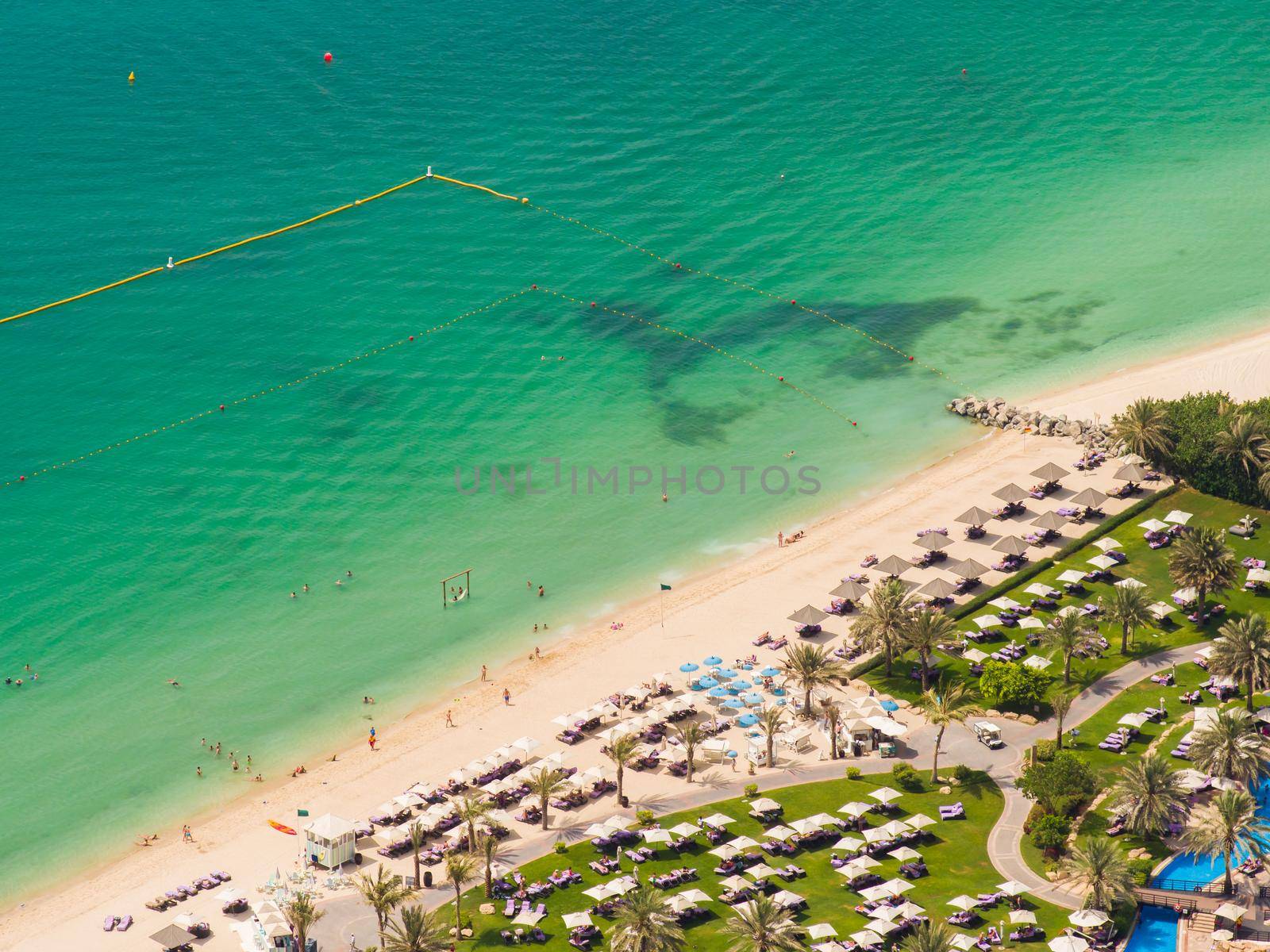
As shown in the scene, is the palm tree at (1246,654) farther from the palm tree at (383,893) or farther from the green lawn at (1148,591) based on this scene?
the palm tree at (383,893)

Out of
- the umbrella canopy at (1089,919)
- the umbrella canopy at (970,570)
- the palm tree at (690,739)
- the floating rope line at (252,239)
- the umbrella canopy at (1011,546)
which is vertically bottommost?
the umbrella canopy at (1089,919)

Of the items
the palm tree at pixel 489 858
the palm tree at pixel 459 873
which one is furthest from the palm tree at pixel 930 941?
the palm tree at pixel 459 873

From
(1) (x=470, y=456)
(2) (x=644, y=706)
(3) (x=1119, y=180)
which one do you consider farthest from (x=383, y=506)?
(3) (x=1119, y=180)

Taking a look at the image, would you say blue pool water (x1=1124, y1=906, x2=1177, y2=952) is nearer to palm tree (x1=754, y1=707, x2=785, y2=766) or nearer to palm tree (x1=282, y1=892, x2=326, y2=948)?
palm tree (x1=754, y1=707, x2=785, y2=766)

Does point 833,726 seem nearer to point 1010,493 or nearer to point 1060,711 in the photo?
point 1060,711

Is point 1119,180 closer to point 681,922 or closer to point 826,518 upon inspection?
point 826,518

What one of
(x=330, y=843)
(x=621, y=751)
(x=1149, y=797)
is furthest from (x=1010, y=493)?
(x=330, y=843)
